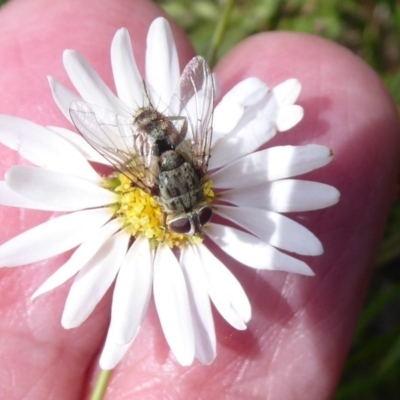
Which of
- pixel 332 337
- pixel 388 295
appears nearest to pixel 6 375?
pixel 332 337

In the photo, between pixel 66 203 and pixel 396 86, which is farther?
pixel 396 86

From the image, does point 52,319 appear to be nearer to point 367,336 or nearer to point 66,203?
point 66,203

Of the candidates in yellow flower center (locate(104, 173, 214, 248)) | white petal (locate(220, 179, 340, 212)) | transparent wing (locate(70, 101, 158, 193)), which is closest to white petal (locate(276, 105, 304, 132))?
white petal (locate(220, 179, 340, 212))

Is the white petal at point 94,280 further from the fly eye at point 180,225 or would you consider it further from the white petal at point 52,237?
the fly eye at point 180,225

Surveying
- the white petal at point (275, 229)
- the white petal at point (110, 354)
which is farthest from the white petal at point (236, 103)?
the white petal at point (110, 354)

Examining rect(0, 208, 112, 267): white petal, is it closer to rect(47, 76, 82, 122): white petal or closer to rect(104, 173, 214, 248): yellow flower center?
rect(104, 173, 214, 248): yellow flower center
